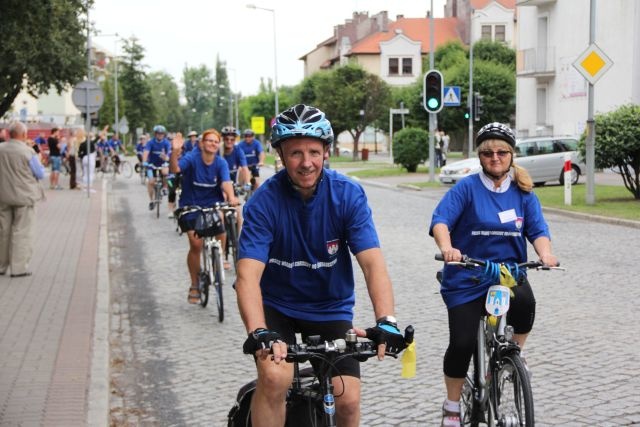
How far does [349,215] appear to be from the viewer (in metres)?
3.98

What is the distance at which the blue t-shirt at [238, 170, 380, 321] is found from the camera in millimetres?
3963

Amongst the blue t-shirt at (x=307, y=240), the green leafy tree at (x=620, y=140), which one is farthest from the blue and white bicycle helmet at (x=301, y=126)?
the green leafy tree at (x=620, y=140)

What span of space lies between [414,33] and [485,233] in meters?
96.1

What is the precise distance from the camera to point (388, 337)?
352cm

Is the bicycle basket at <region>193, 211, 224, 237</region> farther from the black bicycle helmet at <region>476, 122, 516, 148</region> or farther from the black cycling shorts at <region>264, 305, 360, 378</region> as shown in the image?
the black cycling shorts at <region>264, 305, 360, 378</region>

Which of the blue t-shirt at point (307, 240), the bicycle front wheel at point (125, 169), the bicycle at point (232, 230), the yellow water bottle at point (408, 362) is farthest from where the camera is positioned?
the bicycle front wheel at point (125, 169)

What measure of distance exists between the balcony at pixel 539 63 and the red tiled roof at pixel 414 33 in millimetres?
46323

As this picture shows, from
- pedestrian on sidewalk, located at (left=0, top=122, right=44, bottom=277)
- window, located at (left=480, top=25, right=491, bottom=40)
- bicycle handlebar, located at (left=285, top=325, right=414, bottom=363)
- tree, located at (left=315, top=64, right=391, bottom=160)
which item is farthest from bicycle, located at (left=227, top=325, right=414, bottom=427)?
window, located at (left=480, top=25, right=491, bottom=40)

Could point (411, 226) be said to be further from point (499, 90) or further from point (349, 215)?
point (499, 90)

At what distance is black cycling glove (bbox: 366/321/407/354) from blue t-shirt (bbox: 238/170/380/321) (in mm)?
516

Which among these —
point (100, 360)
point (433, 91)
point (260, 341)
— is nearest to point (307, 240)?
point (260, 341)

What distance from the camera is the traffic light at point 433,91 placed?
99.3ft

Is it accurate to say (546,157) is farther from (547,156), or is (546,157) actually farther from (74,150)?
(74,150)

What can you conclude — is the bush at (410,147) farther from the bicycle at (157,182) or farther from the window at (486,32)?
the window at (486,32)
